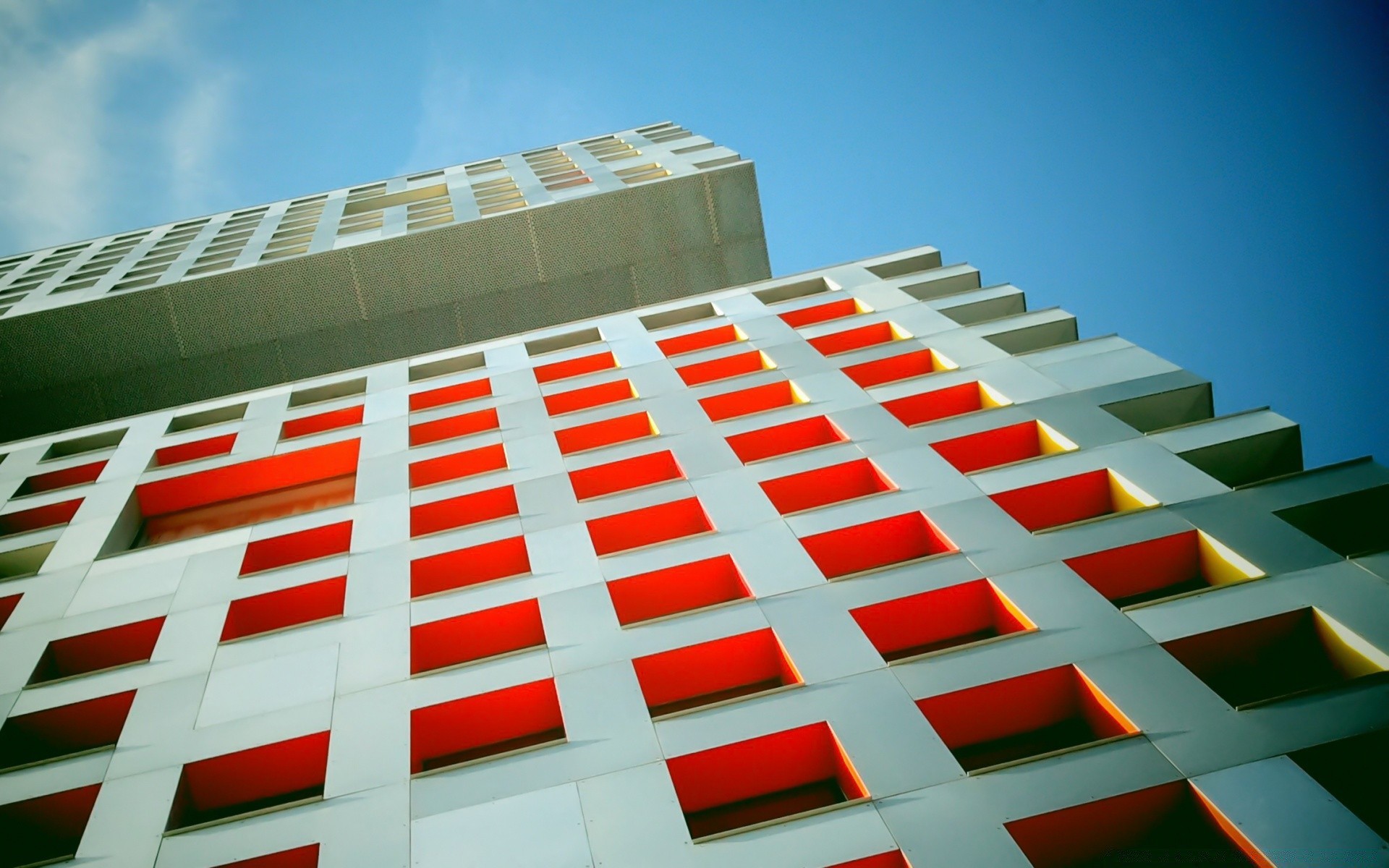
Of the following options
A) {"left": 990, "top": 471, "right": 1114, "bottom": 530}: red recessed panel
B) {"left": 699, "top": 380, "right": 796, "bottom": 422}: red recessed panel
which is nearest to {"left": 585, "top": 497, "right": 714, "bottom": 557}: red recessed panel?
{"left": 699, "top": 380, "right": 796, "bottom": 422}: red recessed panel

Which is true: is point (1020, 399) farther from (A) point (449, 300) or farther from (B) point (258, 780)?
(A) point (449, 300)

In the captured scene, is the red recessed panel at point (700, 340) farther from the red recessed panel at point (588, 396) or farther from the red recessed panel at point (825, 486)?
the red recessed panel at point (825, 486)

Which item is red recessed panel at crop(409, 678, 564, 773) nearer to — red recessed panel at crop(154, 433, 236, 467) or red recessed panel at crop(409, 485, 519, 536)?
red recessed panel at crop(409, 485, 519, 536)

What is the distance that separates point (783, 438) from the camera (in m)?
21.7

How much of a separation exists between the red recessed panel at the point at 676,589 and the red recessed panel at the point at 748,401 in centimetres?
652

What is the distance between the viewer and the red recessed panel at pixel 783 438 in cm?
2128

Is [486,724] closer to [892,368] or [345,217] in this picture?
[892,368]

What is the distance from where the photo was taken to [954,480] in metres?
18.2

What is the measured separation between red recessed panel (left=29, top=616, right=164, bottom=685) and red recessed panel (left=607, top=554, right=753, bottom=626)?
8.44 m

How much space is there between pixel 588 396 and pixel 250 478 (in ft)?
28.4

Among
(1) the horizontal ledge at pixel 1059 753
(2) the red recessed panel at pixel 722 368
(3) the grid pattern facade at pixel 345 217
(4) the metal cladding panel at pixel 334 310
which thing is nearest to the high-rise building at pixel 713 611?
(1) the horizontal ledge at pixel 1059 753

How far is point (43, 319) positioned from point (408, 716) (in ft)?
108

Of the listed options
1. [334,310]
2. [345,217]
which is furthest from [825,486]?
[345,217]

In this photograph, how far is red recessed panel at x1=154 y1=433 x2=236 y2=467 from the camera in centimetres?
2544
